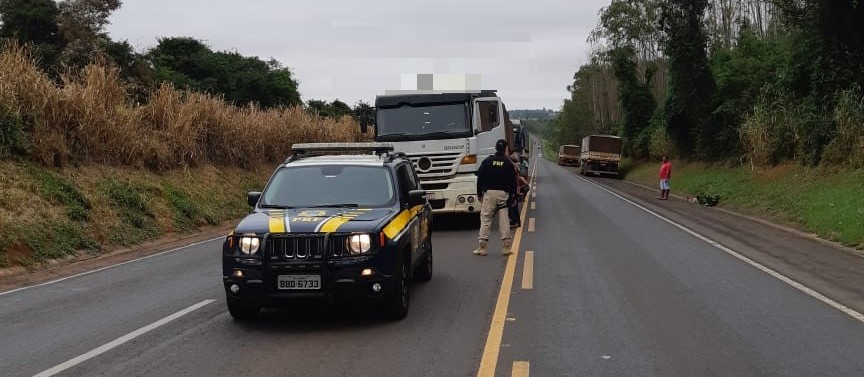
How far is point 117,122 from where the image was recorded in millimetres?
19594

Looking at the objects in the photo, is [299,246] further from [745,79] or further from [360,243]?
[745,79]

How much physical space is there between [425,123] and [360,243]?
9732 millimetres

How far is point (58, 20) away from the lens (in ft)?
143

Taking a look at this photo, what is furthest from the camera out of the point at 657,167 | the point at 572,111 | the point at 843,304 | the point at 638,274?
the point at 572,111

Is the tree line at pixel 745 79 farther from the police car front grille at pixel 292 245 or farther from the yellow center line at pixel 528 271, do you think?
the police car front grille at pixel 292 245

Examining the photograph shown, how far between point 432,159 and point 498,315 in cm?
877

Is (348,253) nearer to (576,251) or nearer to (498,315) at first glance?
(498,315)

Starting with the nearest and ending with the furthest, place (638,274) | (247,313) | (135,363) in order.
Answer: (135,363) < (247,313) < (638,274)

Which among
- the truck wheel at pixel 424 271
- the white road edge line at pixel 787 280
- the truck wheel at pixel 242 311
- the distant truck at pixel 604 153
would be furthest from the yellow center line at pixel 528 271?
the distant truck at pixel 604 153

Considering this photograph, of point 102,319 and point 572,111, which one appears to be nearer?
point 102,319

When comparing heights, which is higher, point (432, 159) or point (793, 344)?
point (432, 159)

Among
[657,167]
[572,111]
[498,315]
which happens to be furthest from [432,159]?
[572,111]

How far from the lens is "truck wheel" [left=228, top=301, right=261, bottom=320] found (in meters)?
7.42

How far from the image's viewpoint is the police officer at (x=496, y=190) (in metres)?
12.4
